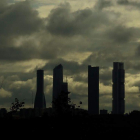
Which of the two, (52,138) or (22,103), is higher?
(22,103)

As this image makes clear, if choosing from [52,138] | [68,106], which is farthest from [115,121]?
[52,138]

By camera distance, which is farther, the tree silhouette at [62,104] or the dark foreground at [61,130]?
the tree silhouette at [62,104]

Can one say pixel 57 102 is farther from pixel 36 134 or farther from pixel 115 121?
pixel 36 134

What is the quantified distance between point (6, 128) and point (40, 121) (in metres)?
14.8

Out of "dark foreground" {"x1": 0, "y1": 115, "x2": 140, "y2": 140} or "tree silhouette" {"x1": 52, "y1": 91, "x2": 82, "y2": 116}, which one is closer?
"dark foreground" {"x1": 0, "y1": 115, "x2": 140, "y2": 140}

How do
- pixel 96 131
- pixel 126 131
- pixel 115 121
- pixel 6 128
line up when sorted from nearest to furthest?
pixel 6 128 → pixel 96 131 → pixel 126 131 → pixel 115 121

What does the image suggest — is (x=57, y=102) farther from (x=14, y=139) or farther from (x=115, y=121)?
(x=14, y=139)

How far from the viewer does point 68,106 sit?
134125mm

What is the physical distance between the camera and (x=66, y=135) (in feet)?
329

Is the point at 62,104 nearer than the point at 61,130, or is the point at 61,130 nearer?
the point at 61,130

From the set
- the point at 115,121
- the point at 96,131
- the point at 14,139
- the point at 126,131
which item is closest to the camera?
the point at 14,139

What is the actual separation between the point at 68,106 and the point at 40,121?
23518 millimetres

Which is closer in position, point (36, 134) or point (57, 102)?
point (36, 134)

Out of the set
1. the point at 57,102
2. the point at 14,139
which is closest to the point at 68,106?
the point at 57,102
